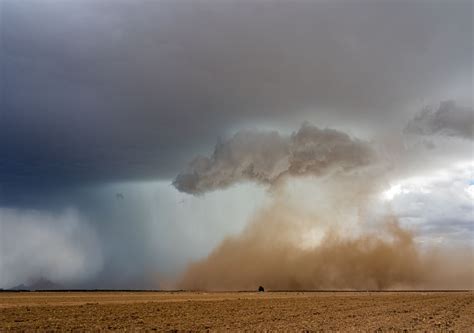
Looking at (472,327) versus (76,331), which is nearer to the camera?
(76,331)

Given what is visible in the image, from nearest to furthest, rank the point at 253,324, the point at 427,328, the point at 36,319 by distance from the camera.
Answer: the point at 427,328 → the point at 253,324 → the point at 36,319

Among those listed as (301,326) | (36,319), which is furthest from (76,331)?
(301,326)

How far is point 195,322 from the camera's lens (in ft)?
161

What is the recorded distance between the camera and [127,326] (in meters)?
44.3

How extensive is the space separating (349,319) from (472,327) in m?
12.2

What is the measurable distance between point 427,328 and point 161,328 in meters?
23.5

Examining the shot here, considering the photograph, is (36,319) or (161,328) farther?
(36,319)

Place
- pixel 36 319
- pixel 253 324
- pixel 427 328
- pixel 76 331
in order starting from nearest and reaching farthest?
1. pixel 76 331
2. pixel 427 328
3. pixel 253 324
4. pixel 36 319

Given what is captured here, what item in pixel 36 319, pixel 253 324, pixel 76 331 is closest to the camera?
pixel 76 331

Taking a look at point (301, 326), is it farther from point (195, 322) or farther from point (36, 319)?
point (36, 319)

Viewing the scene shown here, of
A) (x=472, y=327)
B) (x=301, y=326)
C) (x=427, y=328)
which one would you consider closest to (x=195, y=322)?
(x=301, y=326)

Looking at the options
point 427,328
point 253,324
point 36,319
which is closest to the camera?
point 427,328

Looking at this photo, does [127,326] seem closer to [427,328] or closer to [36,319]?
[36,319]

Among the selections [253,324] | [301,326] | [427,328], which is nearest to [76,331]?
[253,324]
